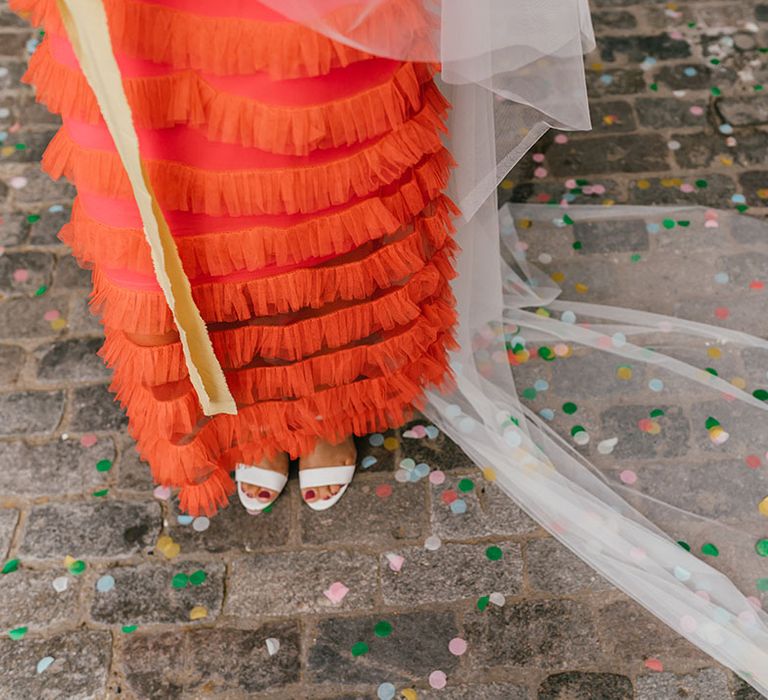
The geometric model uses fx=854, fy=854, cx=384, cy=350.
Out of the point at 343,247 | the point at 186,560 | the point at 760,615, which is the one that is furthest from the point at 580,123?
the point at 186,560

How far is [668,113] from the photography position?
9.34 feet

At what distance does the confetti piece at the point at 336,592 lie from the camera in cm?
184

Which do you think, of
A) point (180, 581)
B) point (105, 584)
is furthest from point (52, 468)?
point (180, 581)

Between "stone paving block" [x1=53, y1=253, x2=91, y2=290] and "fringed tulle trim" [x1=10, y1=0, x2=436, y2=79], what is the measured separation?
1.31 metres

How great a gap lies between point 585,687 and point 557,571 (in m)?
0.25

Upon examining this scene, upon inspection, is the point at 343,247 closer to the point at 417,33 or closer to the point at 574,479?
the point at 417,33

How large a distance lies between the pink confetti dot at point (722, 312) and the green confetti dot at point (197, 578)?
1.48 metres

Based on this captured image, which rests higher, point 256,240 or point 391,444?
point 256,240

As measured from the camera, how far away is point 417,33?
1286 millimetres

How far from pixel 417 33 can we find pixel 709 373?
4.18 ft

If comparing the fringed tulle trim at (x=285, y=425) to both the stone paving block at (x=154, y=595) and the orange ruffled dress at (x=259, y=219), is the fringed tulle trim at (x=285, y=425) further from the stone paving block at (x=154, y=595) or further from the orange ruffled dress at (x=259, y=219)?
the stone paving block at (x=154, y=595)

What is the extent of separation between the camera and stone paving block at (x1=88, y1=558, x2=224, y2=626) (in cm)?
183

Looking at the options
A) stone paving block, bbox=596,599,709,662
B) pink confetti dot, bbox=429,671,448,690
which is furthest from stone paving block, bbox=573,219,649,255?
pink confetti dot, bbox=429,671,448,690

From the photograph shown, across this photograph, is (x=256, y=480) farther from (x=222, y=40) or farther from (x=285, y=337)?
(x=222, y=40)
